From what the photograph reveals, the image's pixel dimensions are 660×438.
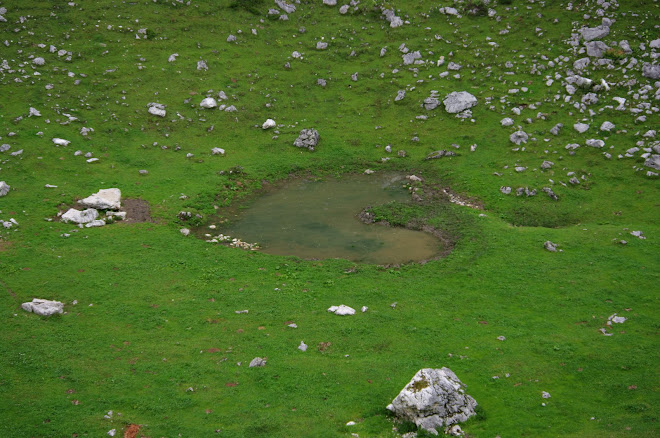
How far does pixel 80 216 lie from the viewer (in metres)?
36.2

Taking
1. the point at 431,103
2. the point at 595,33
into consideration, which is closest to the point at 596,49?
the point at 595,33

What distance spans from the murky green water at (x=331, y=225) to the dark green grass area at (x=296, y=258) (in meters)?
1.79

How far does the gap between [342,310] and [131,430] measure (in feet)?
39.9

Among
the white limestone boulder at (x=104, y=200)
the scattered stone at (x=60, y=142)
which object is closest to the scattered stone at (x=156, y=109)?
the scattered stone at (x=60, y=142)

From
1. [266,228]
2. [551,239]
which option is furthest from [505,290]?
[266,228]

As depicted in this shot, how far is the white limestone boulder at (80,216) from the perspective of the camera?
3603 centimetres

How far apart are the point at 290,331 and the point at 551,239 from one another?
19.9m

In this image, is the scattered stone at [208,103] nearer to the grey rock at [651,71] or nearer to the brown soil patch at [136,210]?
the brown soil patch at [136,210]

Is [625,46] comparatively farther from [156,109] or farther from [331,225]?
[156,109]

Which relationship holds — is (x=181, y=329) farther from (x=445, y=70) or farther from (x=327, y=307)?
(x=445, y=70)

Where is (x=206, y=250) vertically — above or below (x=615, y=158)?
below

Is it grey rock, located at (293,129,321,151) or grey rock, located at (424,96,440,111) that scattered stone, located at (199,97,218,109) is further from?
grey rock, located at (424,96,440,111)

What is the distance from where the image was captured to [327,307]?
28.8m

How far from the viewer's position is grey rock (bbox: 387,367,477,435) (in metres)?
19.5
